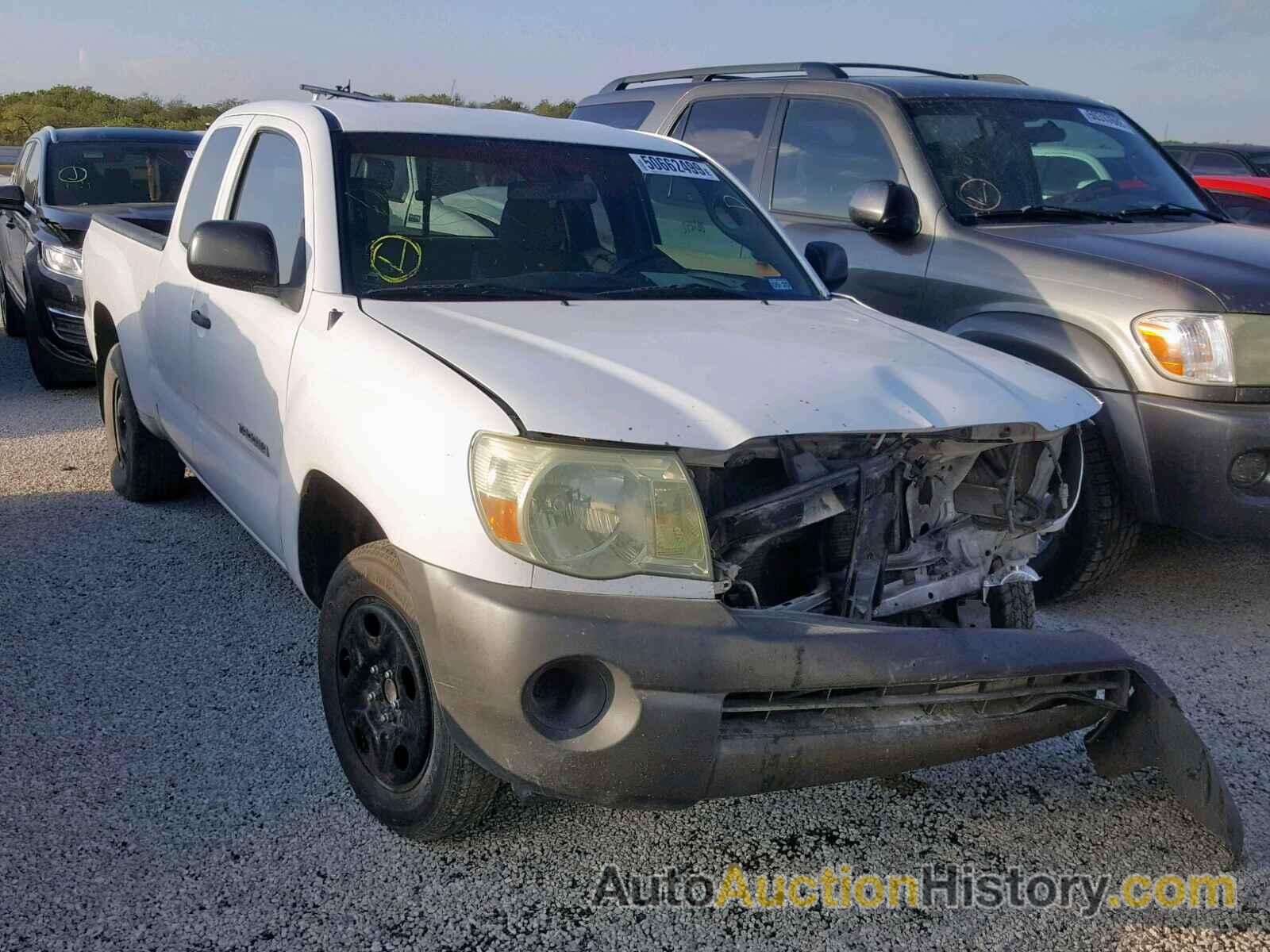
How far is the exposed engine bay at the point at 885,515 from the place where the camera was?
267 cm

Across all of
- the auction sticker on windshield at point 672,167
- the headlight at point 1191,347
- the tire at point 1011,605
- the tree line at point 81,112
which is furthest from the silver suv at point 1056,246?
the tree line at point 81,112

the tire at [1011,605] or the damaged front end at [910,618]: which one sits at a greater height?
the damaged front end at [910,618]

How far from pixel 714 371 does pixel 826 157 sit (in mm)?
3251

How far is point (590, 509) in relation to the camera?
2428 millimetres

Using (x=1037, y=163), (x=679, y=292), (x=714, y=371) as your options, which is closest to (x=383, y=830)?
(x=714, y=371)

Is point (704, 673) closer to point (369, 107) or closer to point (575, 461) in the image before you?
point (575, 461)

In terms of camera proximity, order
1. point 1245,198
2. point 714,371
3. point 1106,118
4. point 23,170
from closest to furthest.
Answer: point 714,371, point 1106,118, point 23,170, point 1245,198

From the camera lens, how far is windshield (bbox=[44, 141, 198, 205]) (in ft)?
27.8

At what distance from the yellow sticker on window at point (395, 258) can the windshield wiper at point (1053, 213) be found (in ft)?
8.85

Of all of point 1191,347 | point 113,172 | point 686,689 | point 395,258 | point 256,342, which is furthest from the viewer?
point 113,172

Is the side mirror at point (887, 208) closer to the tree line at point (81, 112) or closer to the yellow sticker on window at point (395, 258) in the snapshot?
the yellow sticker on window at point (395, 258)

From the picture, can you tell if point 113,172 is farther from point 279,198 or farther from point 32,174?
point 279,198

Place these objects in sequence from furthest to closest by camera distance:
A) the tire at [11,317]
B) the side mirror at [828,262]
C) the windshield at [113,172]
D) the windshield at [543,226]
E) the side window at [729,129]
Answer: the tire at [11,317] < the windshield at [113,172] < the side window at [729,129] < the side mirror at [828,262] < the windshield at [543,226]

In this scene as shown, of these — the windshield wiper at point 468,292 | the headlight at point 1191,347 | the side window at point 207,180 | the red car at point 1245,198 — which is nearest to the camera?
the windshield wiper at point 468,292
